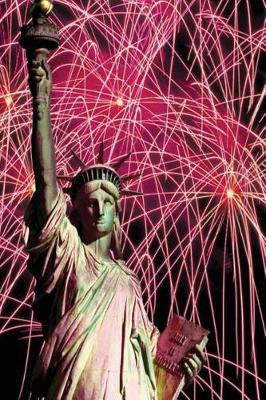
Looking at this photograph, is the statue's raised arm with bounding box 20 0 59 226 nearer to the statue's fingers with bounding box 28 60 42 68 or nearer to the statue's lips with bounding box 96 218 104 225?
the statue's fingers with bounding box 28 60 42 68

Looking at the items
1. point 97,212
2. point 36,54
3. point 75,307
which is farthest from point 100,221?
point 36,54

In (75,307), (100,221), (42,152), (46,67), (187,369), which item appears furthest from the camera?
(100,221)

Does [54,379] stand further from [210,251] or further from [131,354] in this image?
[210,251]

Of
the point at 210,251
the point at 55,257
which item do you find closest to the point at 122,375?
the point at 55,257

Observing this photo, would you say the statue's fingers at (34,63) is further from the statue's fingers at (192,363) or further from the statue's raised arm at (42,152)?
the statue's fingers at (192,363)

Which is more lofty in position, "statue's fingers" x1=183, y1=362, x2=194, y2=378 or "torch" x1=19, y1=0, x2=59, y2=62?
"torch" x1=19, y1=0, x2=59, y2=62

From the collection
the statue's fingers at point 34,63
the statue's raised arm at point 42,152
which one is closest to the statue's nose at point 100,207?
the statue's raised arm at point 42,152

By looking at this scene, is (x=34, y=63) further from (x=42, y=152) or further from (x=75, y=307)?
(x=75, y=307)

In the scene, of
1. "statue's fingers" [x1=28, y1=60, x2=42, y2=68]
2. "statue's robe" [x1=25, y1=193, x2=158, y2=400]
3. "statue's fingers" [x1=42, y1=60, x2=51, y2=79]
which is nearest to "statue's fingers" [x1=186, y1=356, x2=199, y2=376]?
"statue's robe" [x1=25, y1=193, x2=158, y2=400]

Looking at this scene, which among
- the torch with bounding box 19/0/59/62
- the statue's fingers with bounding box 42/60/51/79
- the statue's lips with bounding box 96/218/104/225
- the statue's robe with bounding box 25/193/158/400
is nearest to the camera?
the statue's robe with bounding box 25/193/158/400
